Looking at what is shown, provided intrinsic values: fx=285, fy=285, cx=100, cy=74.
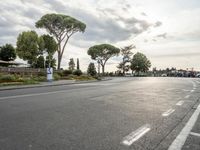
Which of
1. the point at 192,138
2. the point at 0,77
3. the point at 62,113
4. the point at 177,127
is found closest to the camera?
the point at 192,138

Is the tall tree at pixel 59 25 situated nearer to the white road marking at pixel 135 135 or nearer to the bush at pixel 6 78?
the bush at pixel 6 78

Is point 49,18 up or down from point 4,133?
up

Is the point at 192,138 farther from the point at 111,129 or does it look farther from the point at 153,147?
the point at 111,129

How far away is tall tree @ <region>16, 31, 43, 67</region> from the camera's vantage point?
66.4m

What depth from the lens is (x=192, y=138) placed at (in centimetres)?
510

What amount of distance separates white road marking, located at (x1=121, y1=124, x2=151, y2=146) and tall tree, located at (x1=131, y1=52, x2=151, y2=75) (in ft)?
343

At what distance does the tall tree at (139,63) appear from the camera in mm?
111438

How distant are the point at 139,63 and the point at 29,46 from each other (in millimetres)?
55977

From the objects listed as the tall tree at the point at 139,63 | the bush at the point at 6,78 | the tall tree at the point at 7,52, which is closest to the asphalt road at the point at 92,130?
the bush at the point at 6,78

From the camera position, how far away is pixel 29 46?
6681 centimetres

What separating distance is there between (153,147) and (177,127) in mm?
1799

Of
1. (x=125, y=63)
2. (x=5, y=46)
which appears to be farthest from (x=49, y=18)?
(x=125, y=63)

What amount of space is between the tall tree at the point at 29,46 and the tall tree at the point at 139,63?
50.4 meters

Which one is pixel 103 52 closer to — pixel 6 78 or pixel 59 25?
pixel 59 25
